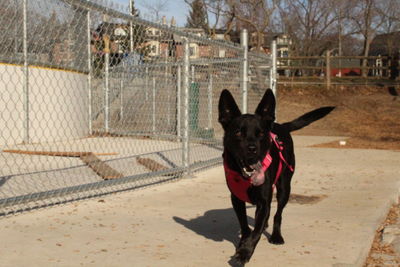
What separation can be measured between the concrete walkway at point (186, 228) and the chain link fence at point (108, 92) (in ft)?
4.11

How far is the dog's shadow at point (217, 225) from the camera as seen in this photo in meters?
4.47

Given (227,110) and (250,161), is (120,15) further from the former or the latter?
(250,161)

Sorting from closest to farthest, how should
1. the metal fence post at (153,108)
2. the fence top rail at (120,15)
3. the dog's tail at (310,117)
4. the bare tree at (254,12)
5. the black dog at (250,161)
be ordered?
the black dog at (250,161)
the dog's tail at (310,117)
the fence top rail at (120,15)
the metal fence post at (153,108)
the bare tree at (254,12)

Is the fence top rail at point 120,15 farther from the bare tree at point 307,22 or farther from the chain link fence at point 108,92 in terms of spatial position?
the bare tree at point 307,22

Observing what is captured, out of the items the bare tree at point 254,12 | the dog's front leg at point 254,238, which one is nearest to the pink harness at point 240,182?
the dog's front leg at point 254,238

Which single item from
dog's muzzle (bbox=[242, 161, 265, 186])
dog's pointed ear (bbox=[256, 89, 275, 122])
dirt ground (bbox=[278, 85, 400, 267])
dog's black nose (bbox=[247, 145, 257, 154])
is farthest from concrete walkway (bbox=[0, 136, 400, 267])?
dirt ground (bbox=[278, 85, 400, 267])

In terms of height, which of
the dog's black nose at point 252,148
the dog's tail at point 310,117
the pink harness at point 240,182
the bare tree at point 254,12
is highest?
the bare tree at point 254,12

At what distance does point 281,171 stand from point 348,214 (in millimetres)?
1306

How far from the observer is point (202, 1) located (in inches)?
1489

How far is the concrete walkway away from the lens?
382cm

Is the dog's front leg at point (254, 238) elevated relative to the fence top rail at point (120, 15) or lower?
lower

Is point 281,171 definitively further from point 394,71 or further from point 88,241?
point 394,71

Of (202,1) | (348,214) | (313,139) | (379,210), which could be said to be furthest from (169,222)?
(202,1)

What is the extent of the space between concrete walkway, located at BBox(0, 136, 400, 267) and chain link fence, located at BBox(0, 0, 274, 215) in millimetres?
1253
